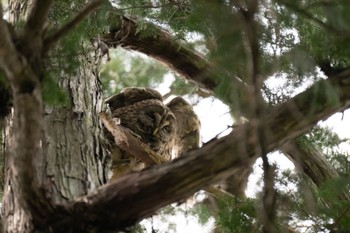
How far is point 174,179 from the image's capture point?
171 cm

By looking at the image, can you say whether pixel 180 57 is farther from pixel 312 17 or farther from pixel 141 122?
pixel 312 17

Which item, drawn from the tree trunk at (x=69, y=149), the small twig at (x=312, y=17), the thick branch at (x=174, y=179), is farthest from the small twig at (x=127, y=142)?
the small twig at (x=312, y=17)

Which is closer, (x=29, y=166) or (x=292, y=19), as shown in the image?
(x=29, y=166)

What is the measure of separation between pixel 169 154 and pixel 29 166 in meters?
2.13

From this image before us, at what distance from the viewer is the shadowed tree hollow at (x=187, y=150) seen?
1.62 m

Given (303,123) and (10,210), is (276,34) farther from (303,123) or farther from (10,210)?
(10,210)

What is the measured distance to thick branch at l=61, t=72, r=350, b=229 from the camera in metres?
1.71

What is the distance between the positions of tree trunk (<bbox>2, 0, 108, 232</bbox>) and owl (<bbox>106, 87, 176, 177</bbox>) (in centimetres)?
57

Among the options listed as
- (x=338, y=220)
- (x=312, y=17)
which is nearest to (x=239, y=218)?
(x=338, y=220)

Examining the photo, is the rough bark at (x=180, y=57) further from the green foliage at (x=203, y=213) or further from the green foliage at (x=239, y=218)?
the green foliage at (x=239, y=218)

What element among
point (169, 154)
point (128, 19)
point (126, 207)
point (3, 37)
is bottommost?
point (126, 207)

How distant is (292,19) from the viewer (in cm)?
215

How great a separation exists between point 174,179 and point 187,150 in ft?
0.92

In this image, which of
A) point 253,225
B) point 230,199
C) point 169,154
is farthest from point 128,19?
point 253,225
